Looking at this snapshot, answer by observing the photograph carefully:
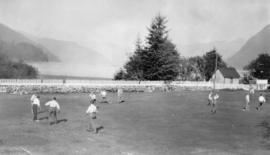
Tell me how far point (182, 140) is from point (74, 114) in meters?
11.8

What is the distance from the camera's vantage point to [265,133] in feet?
79.8

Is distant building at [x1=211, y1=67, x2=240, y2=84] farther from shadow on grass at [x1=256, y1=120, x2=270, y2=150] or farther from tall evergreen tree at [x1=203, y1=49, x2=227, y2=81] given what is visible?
shadow on grass at [x1=256, y1=120, x2=270, y2=150]

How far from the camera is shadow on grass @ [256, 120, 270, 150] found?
2072 cm

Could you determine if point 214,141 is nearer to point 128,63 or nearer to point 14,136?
point 14,136

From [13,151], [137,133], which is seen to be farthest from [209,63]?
[13,151]

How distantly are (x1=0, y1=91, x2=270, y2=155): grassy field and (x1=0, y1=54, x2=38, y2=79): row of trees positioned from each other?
5010 centimetres

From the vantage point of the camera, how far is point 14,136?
1964 centimetres

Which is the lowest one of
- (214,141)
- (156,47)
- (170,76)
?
(214,141)

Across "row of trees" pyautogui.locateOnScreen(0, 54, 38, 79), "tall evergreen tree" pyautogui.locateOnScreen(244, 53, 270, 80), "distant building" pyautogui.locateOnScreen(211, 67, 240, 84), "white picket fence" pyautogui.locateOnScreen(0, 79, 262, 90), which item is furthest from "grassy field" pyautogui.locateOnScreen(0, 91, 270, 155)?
"tall evergreen tree" pyautogui.locateOnScreen(244, 53, 270, 80)

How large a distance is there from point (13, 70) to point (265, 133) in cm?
7457

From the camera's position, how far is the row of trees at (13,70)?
79581 mm

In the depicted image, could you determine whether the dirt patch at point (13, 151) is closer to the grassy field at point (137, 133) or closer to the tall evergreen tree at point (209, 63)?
the grassy field at point (137, 133)

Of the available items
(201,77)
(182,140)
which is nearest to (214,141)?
(182,140)

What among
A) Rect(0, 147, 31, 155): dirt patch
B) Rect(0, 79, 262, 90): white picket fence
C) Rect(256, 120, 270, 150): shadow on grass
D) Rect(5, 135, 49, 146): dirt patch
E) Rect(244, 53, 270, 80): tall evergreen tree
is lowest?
Rect(256, 120, 270, 150): shadow on grass
